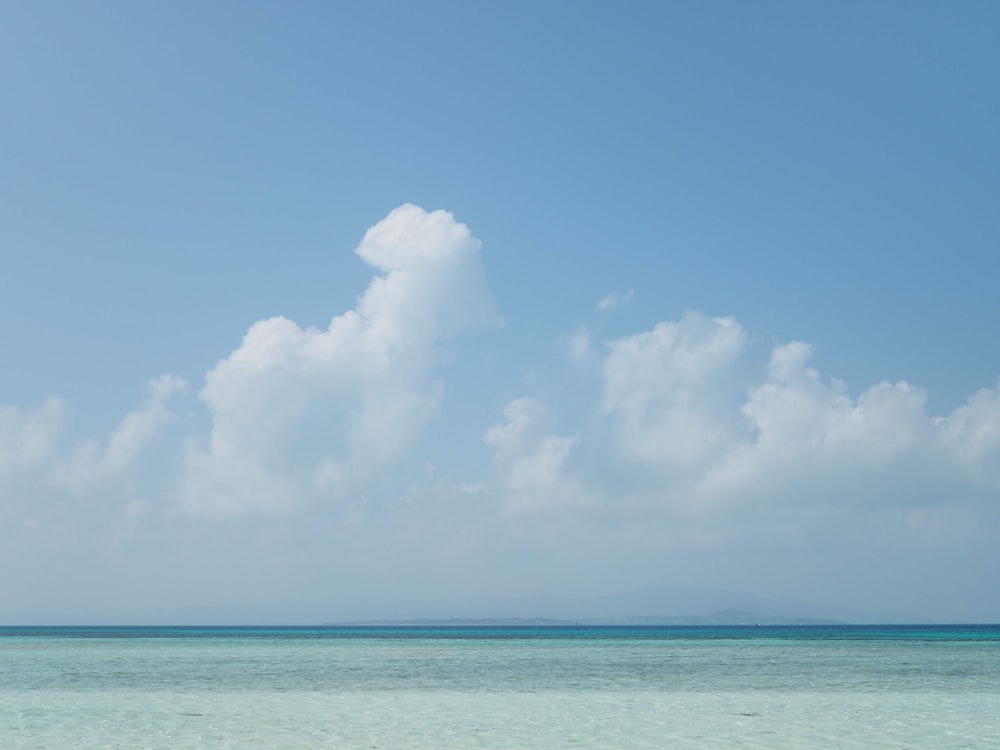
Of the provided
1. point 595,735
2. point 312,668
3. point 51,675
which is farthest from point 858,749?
point 51,675

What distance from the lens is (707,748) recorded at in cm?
1766

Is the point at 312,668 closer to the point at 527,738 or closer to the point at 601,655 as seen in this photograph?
the point at 601,655

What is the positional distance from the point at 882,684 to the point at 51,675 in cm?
3105

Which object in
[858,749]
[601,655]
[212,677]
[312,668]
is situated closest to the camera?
[858,749]

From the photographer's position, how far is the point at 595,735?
19.2 meters

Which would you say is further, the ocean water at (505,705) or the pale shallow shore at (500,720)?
the ocean water at (505,705)

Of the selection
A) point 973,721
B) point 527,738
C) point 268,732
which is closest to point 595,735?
point 527,738

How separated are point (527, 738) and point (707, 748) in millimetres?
3583

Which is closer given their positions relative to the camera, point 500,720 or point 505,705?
point 500,720

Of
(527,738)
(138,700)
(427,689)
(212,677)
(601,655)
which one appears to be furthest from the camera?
(601,655)

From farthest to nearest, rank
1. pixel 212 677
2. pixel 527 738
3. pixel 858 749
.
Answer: pixel 212 677
pixel 527 738
pixel 858 749

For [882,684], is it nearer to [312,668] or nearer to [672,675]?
[672,675]

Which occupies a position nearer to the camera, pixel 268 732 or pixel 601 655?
pixel 268 732

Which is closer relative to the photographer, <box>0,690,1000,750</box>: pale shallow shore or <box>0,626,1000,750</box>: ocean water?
<box>0,690,1000,750</box>: pale shallow shore
